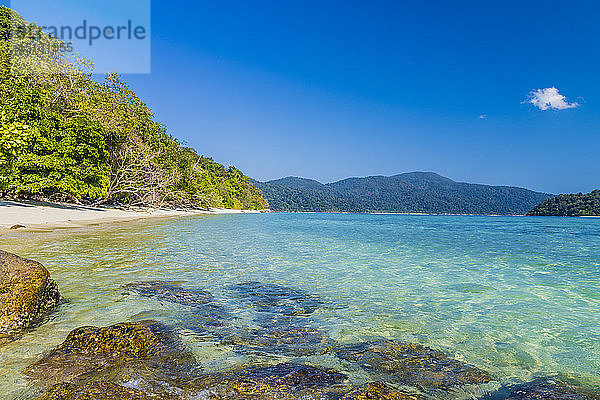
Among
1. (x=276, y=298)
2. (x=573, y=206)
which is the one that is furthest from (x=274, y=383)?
(x=573, y=206)

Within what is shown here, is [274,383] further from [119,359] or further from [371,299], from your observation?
[371,299]

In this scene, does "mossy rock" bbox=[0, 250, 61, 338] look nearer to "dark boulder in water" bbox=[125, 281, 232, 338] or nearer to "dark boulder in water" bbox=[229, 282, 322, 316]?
"dark boulder in water" bbox=[125, 281, 232, 338]

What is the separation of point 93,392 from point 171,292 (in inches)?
153

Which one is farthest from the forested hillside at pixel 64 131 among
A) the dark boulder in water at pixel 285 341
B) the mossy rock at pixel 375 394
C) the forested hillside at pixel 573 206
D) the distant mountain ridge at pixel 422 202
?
the distant mountain ridge at pixel 422 202

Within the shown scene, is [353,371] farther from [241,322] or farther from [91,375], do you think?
[91,375]

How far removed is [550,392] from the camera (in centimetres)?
329

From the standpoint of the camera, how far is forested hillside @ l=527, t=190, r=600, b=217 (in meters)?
88.3

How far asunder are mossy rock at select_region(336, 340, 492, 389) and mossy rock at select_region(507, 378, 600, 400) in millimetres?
346

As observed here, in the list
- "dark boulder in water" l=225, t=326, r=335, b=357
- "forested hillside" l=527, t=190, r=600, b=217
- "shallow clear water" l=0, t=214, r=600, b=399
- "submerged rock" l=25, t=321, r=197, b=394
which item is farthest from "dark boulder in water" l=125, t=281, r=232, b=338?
"forested hillside" l=527, t=190, r=600, b=217

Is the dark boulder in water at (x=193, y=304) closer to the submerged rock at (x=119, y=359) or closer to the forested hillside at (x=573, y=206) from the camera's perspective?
the submerged rock at (x=119, y=359)

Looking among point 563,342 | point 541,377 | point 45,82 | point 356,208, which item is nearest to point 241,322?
point 541,377

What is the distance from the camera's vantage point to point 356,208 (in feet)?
574

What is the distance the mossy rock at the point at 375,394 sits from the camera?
2.81 metres

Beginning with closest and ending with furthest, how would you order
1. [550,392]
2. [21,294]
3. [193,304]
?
[550,392]
[21,294]
[193,304]
